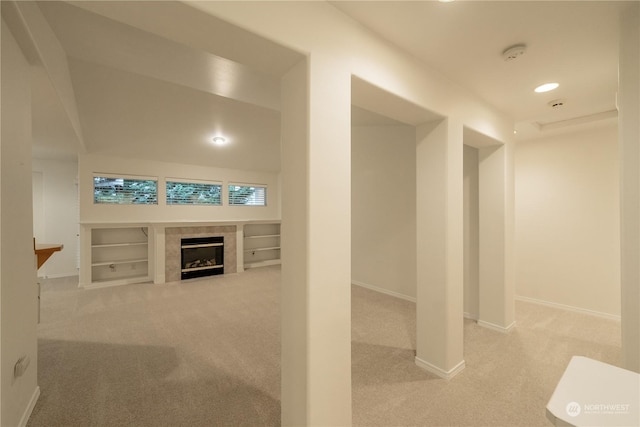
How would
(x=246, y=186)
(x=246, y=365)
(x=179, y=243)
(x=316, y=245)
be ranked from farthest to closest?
(x=246, y=186) < (x=179, y=243) < (x=246, y=365) < (x=316, y=245)

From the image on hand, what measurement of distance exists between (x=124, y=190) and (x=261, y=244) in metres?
3.22

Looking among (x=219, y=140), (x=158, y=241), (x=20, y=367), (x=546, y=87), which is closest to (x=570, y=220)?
(x=546, y=87)

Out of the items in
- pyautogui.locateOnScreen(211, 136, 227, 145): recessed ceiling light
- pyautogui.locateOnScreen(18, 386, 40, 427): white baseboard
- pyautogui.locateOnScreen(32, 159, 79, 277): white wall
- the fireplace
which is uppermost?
pyautogui.locateOnScreen(211, 136, 227, 145): recessed ceiling light

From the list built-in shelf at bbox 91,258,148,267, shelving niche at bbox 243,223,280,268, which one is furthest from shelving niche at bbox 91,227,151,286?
shelving niche at bbox 243,223,280,268

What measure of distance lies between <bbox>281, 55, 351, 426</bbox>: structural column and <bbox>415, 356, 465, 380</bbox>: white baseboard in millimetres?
1119

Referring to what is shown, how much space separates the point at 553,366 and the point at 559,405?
2.25 meters

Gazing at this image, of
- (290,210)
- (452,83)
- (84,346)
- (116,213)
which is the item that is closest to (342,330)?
(290,210)

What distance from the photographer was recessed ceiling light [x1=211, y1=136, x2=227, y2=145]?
4578 mm

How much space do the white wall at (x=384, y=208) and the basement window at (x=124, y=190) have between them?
4098 mm

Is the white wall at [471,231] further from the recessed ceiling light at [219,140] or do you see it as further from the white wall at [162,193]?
the white wall at [162,193]

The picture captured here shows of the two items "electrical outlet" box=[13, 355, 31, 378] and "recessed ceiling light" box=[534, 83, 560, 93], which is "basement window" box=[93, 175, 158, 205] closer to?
"electrical outlet" box=[13, 355, 31, 378]

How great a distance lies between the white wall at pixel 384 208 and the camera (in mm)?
4199

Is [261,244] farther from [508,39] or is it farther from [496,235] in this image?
[508,39]

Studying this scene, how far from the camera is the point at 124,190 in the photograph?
511 centimetres
